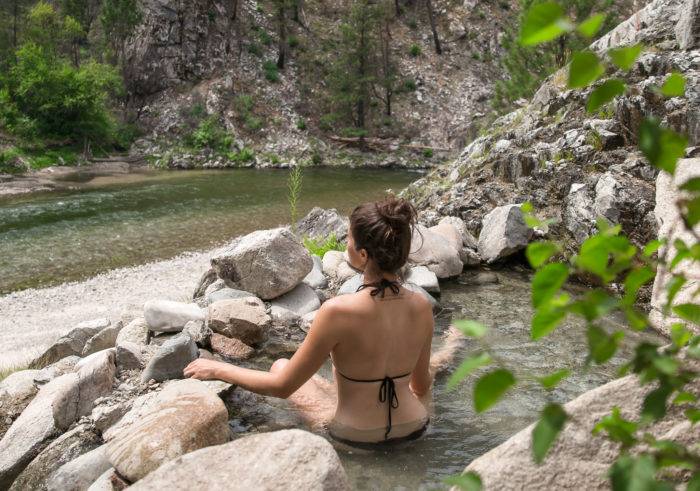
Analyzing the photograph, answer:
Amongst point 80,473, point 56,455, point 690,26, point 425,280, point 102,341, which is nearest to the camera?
point 80,473

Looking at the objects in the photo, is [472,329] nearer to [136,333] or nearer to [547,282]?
[547,282]

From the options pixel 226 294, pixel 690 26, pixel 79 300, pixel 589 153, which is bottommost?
pixel 79 300

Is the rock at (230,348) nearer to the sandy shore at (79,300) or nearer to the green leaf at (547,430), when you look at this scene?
the sandy shore at (79,300)

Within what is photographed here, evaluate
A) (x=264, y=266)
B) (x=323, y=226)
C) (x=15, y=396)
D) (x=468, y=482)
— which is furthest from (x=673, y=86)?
(x=323, y=226)

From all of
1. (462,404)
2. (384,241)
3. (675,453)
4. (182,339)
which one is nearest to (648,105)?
(462,404)

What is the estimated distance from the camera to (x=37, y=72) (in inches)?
1017

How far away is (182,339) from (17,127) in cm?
2555

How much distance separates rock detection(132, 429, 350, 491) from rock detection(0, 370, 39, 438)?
248cm

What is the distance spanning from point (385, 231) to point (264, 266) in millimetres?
3006

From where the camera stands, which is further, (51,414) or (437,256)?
(437,256)

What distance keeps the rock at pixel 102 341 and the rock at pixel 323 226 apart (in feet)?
15.4

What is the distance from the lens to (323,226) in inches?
414

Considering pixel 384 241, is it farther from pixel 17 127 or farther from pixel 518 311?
pixel 17 127

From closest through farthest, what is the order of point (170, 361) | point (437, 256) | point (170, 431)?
point (170, 431) < point (170, 361) < point (437, 256)
